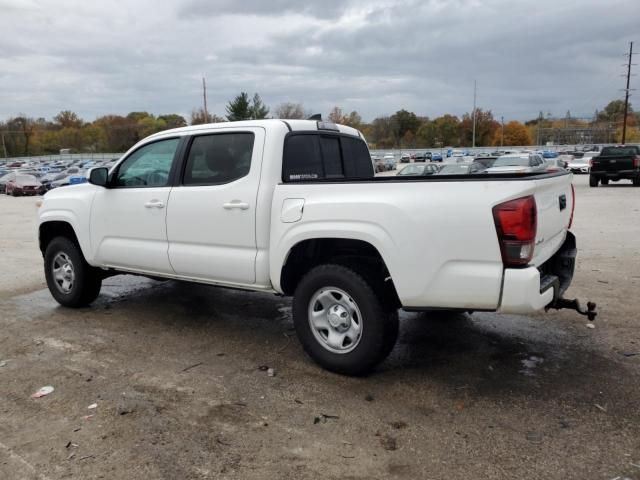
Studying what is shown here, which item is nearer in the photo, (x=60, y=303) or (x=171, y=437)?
(x=171, y=437)

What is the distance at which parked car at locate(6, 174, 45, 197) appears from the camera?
32781 millimetres

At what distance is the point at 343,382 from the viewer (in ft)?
13.5

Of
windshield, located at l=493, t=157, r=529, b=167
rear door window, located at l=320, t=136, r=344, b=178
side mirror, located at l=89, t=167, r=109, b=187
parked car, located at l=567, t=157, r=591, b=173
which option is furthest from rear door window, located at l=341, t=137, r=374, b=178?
parked car, located at l=567, t=157, r=591, b=173

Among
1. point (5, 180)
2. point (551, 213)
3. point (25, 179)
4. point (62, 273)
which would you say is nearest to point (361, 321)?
point (551, 213)

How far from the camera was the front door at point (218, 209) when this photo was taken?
450 centimetres

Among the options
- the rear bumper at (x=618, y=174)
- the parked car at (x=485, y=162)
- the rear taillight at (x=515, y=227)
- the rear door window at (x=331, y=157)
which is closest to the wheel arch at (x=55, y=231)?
the rear door window at (x=331, y=157)

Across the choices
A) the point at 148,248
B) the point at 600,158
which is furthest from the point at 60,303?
the point at 600,158

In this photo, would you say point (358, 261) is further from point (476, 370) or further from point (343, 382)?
point (476, 370)

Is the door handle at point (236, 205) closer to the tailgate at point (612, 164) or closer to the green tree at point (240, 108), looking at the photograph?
the tailgate at point (612, 164)

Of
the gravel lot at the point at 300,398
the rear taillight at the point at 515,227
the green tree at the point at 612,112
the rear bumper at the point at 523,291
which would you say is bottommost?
the gravel lot at the point at 300,398

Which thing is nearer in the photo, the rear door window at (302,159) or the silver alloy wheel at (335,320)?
the silver alloy wheel at (335,320)

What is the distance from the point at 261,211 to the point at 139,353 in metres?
1.75

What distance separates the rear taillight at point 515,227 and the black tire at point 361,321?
3.24 ft

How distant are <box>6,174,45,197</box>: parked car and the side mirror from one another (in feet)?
103
